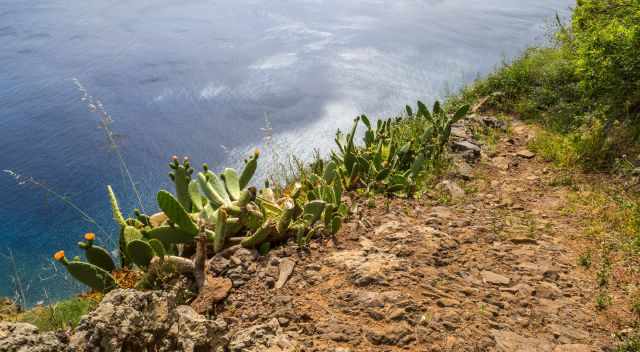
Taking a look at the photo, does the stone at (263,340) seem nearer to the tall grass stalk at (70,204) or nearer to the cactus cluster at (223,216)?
the cactus cluster at (223,216)

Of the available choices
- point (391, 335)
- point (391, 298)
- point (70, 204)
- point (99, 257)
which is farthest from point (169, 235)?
point (70, 204)

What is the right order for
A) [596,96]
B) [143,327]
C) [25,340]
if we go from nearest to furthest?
[25,340]
[143,327]
[596,96]

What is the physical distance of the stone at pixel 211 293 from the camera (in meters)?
3.07

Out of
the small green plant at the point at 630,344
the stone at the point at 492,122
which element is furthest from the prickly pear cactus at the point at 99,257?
the stone at the point at 492,122

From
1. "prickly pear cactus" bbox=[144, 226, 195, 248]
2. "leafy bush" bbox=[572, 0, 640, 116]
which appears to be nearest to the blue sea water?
"prickly pear cactus" bbox=[144, 226, 195, 248]

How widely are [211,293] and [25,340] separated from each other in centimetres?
115

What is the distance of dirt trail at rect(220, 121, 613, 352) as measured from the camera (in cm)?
276

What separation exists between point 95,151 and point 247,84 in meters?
3.69

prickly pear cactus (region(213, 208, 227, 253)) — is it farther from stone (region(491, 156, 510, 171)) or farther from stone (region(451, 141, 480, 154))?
stone (region(491, 156, 510, 171))

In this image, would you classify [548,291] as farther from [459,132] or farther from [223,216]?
[459,132]

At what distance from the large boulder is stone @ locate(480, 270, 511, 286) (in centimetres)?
183

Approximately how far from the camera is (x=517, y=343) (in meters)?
2.76

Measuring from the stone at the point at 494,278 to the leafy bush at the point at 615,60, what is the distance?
135 inches

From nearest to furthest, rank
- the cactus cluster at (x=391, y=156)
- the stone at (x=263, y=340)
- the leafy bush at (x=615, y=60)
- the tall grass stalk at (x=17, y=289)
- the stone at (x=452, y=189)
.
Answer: the stone at (x=263, y=340)
the tall grass stalk at (x=17, y=289)
the stone at (x=452, y=189)
the cactus cluster at (x=391, y=156)
the leafy bush at (x=615, y=60)
